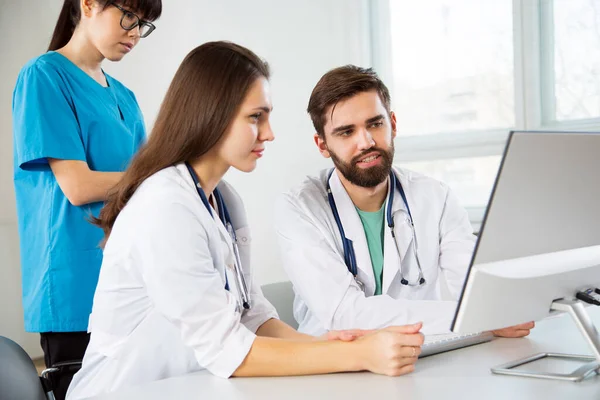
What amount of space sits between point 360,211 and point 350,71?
0.42m

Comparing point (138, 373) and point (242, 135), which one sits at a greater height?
point (242, 135)

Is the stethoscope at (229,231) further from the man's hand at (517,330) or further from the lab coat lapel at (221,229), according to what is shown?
the man's hand at (517,330)

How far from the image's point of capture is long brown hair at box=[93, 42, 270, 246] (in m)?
1.39

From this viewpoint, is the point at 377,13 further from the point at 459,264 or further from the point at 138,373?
the point at 138,373

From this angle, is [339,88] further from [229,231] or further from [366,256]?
[229,231]

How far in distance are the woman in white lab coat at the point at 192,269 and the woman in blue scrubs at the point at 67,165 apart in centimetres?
30

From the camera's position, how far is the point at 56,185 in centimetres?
176

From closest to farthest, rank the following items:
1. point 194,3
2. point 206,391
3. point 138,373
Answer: point 206,391 → point 138,373 → point 194,3

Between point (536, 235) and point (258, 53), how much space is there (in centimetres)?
309

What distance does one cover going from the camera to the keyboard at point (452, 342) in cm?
131

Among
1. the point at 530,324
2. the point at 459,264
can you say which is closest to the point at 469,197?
the point at 459,264

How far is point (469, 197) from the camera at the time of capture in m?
3.71

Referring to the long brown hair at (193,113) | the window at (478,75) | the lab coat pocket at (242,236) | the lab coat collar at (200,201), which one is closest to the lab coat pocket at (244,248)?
the lab coat pocket at (242,236)

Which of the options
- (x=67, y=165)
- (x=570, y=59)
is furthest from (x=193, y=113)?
(x=570, y=59)
